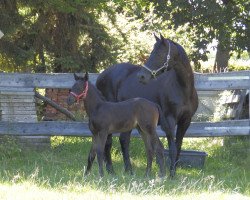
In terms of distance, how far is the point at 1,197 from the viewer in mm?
5035

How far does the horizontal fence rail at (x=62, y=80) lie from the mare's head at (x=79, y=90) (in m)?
2.25

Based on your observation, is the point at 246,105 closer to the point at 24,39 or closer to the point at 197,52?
the point at 197,52

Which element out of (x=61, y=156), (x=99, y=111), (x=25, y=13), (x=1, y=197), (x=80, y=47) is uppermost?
(x=25, y=13)

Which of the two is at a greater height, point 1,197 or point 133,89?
point 133,89

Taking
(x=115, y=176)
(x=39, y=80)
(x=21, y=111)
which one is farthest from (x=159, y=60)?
(x=21, y=111)

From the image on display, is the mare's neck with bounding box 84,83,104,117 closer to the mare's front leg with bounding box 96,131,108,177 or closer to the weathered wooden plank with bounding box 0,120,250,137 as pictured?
the mare's front leg with bounding box 96,131,108,177

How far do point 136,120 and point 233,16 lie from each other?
8433mm

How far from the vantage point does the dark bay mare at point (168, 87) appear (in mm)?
7336

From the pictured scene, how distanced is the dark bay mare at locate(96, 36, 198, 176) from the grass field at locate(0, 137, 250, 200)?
62 cm

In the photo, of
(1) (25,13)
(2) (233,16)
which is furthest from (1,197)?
(2) (233,16)

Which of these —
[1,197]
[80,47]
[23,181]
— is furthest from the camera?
[80,47]

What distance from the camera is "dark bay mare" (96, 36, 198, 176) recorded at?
7.34 metres

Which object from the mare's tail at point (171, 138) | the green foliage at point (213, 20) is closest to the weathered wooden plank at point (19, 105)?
the mare's tail at point (171, 138)

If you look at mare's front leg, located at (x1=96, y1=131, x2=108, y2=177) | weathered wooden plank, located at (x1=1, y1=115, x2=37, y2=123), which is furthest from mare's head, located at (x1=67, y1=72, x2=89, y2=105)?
weathered wooden plank, located at (x1=1, y1=115, x2=37, y2=123)
